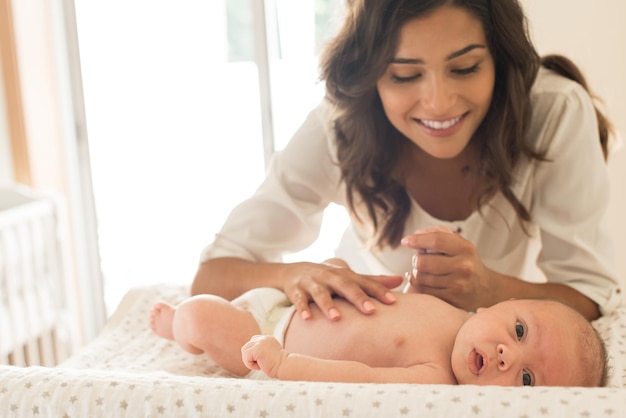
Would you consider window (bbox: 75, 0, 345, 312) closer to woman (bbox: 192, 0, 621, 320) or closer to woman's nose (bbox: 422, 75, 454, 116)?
woman (bbox: 192, 0, 621, 320)

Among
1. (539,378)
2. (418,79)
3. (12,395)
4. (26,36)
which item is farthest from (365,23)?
(26,36)

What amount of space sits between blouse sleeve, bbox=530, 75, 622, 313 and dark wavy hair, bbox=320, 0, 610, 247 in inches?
1.7

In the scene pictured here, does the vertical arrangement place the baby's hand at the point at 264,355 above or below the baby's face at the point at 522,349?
above

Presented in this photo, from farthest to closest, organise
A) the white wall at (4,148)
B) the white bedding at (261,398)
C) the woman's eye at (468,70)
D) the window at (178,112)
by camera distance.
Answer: the window at (178,112) → the white wall at (4,148) → the woman's eye at (468,70) → the white bedding at (261,398)

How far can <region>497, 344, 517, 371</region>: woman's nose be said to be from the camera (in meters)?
1.11

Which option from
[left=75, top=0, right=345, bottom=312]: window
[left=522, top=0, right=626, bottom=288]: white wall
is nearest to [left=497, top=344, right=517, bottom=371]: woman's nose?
[left=522, top=0, right=626, bottom=288]: white wall

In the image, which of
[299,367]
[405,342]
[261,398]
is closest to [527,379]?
[405,342]

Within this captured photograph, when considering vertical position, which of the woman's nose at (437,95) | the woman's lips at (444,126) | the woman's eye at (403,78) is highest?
the woman's eye at (403,78)

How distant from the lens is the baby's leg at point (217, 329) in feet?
4.25

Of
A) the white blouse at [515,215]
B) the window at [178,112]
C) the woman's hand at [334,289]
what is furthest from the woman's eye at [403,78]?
the window at [178,112]

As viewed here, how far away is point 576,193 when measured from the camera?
1479 mm

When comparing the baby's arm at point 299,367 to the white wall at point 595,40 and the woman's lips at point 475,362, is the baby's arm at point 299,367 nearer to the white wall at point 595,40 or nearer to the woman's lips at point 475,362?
the woman's lips at point 475,362

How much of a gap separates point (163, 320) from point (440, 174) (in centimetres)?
65

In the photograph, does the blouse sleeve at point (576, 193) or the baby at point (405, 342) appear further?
the blouse sleeve at point (576, 193)
